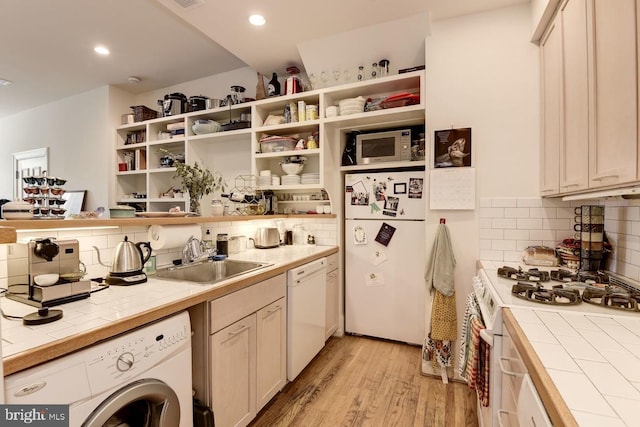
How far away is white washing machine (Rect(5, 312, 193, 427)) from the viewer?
2.72 ft

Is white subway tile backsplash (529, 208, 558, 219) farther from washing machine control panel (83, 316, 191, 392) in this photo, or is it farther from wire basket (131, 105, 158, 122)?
wire basket (131, 105, 158, 122)

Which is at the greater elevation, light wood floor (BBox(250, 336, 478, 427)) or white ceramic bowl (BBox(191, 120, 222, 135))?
white ceramic bowl (BBox(191, 120, 222, 135))

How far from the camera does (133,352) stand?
1047 mm

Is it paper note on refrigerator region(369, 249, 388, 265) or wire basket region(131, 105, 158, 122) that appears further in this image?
wire basket region(131, 105, 158, 122)

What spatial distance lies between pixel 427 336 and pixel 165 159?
140 inches

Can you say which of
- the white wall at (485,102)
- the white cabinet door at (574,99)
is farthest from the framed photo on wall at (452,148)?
the white cabinet door at (574,99)

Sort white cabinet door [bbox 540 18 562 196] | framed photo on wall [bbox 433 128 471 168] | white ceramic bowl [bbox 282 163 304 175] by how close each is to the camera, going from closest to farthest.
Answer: white cabinet door [bbox 540 18 562 196], framed photo on wall [bbox 433 128 471 168], white ceramic bowl [bbox 282 163 304 175]

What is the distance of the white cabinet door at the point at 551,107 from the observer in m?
1.66

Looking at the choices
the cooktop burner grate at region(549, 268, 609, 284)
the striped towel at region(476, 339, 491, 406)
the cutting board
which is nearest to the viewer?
the cutting board

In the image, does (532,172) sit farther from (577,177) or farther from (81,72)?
(81,72)

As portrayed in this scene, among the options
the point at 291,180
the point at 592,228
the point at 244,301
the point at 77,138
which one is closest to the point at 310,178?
the point at 291,180

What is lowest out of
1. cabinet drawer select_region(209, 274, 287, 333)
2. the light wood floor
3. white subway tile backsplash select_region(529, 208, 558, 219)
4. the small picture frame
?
the light wood floor

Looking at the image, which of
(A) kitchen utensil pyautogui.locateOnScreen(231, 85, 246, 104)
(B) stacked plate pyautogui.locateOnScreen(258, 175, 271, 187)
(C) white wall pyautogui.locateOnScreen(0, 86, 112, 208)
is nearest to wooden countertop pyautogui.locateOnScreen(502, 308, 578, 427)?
(B) stacked plate pyautogui.locateOnScreen(258, 175, 271, 187)

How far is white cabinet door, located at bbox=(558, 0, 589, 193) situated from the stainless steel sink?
5.68ft
